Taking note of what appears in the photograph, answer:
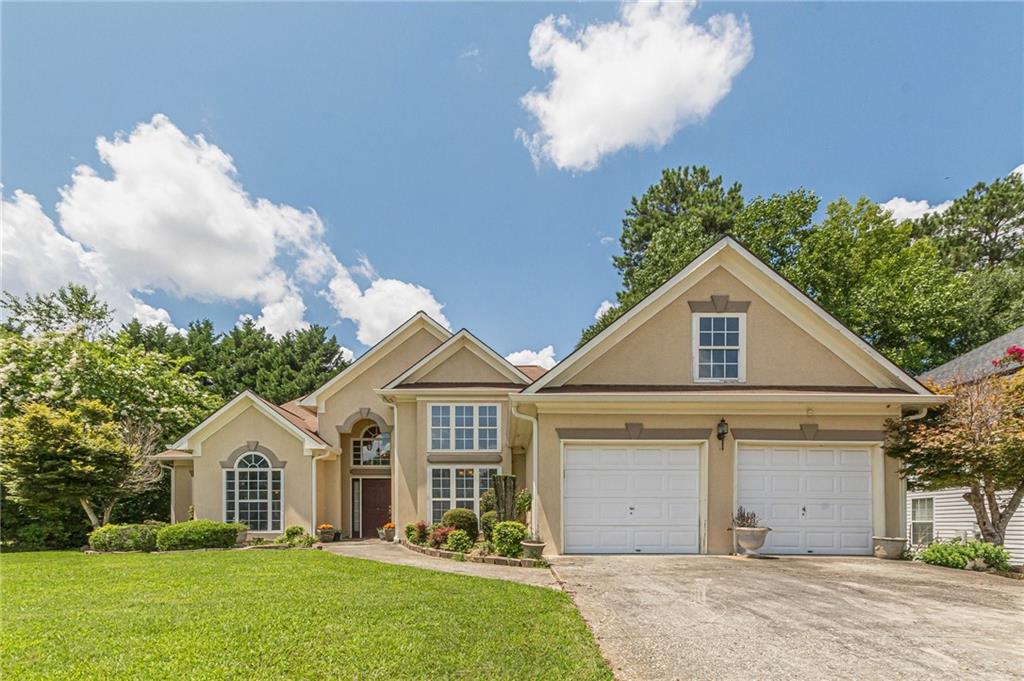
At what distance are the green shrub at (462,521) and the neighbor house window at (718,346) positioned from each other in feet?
23.2

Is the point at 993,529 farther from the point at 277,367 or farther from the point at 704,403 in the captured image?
the point at 277,367

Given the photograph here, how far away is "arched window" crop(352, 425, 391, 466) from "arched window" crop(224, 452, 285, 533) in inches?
114

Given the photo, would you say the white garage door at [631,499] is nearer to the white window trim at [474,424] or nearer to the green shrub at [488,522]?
the green shrub at [488,522]

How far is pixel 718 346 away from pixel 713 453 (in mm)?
2505

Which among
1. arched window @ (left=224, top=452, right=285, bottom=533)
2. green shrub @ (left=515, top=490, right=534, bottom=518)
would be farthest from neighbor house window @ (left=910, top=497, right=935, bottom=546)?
arched window @ (left=224, top=452, right=285, bottom=533)

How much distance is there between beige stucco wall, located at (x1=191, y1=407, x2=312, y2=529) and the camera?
16.9 metres

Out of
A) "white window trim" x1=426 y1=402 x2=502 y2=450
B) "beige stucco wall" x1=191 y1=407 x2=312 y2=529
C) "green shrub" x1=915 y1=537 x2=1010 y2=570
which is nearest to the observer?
"green shrub" x1=915 y1=537 x2=1010 y2=570

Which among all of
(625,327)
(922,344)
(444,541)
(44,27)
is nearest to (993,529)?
(625,327)

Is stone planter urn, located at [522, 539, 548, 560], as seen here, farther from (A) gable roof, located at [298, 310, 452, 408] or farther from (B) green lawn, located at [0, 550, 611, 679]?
(A) gable roof, located at [298, 310, 452, 408]

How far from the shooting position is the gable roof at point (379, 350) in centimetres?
1836

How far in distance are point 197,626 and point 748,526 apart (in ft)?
32.5

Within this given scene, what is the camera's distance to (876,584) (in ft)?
27.4

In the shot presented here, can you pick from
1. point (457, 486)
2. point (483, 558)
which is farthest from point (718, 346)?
point (457, 486)

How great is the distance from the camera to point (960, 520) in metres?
16.4
